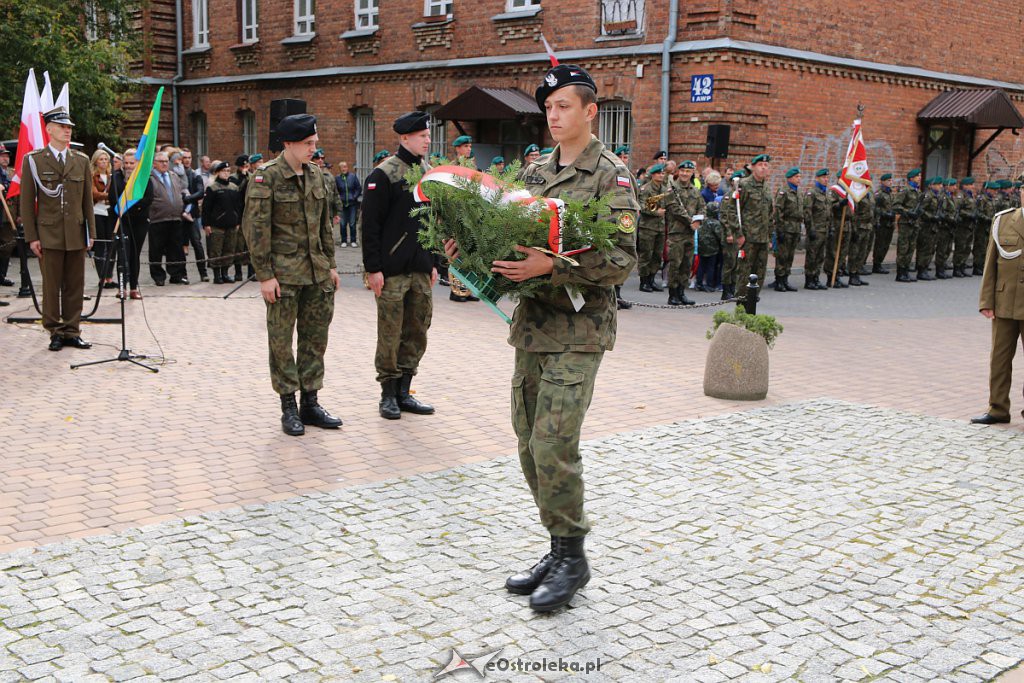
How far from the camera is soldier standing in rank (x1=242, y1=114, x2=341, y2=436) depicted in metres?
7.07

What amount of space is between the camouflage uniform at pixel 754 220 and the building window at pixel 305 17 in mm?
15711

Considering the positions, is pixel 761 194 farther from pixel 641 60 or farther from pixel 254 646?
pixel 254 646

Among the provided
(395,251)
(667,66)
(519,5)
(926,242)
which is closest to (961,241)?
(926,242)

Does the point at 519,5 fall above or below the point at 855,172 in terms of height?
above

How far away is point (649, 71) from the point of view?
19984mm

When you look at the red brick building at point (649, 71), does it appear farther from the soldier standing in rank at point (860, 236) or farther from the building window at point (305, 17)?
the soldier standing in rank at point (860, 236)

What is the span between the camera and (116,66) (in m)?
23.2

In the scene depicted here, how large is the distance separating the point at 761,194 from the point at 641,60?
572 cm

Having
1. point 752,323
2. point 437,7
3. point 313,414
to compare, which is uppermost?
point 437,7

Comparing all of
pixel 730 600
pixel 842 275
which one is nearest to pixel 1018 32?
pixel 842 275

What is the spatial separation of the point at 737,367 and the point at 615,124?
518 inches

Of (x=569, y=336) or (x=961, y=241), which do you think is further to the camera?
(x=961, y=241)

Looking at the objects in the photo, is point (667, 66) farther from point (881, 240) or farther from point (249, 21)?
point (249, 21)

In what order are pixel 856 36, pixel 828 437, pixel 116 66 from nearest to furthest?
1. pixel 828 437
2. pixel 856 36
3. pixel 116 66
